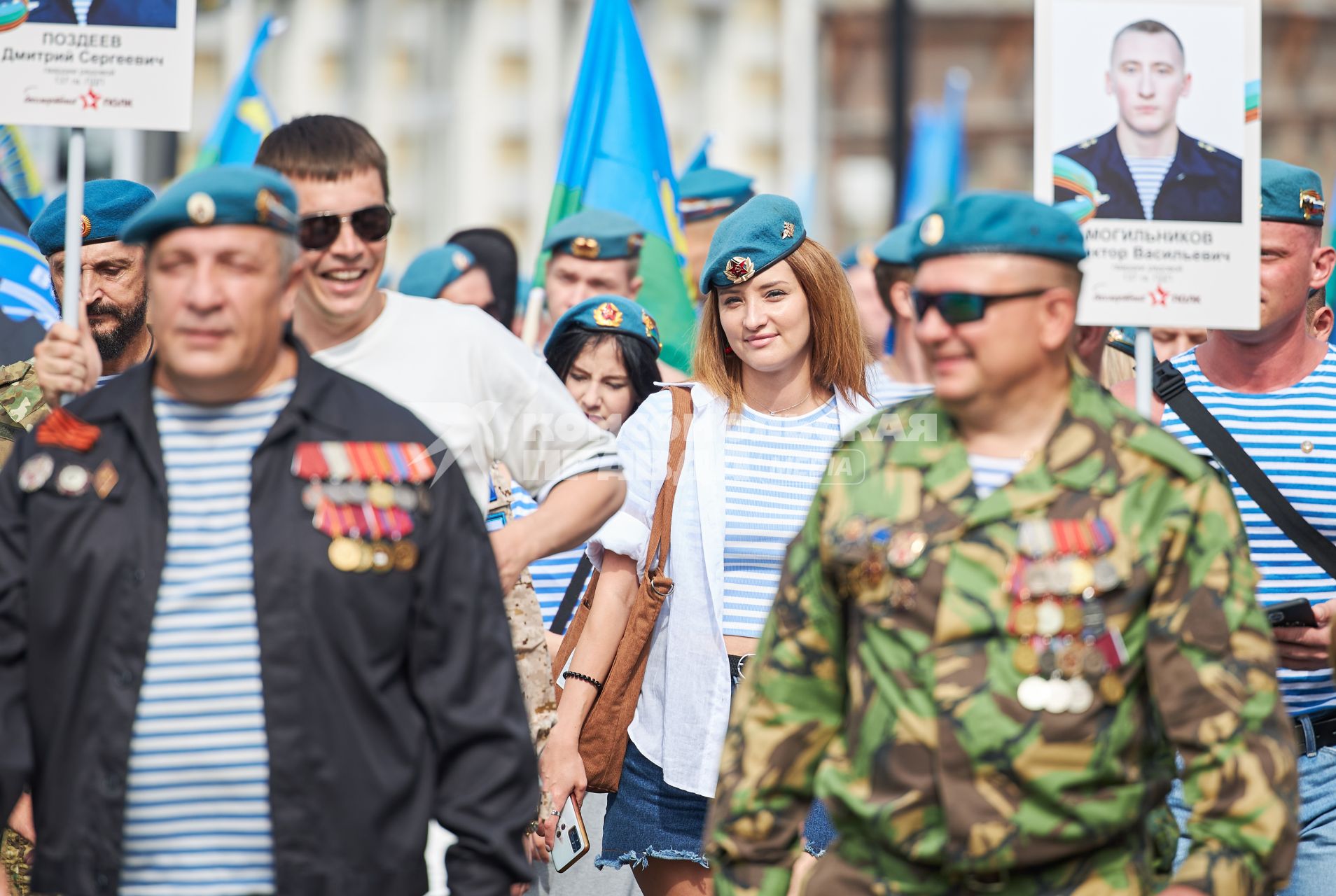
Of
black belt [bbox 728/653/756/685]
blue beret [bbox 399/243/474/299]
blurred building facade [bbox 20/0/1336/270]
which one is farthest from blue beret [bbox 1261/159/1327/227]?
blurred building facade [bbox 20/0/1336/270]

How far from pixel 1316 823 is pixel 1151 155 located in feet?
6.08

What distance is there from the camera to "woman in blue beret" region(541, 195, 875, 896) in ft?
18.1

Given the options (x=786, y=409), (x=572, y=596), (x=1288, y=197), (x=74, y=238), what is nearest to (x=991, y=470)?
(x=786, y=409)

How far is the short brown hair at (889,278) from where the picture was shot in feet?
28.2

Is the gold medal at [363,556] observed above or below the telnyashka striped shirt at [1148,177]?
below

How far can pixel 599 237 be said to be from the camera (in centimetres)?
790

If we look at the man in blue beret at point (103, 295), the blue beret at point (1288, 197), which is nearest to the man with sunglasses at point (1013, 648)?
the blue beret at point (1288, 197)

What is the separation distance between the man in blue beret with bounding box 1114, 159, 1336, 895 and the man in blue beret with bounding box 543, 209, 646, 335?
2.56 metres

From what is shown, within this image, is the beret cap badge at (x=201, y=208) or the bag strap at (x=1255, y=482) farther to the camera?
the bag strap at (x=1255, y=482)

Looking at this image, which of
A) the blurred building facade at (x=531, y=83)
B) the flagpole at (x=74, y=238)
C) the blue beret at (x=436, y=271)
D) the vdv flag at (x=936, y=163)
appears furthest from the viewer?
the blurred building facade at (x=531, y=83)

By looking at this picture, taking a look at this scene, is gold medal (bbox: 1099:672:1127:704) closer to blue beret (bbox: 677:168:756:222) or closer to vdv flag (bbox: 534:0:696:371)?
vdv flag (bbox: 534:0:696:371)

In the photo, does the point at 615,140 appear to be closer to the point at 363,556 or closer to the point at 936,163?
the point at 363,556

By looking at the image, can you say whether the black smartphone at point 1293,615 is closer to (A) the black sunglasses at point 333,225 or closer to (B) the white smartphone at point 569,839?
(B) the white smartphone at point 569,839

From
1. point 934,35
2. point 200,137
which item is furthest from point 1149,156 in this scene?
point 934,35
